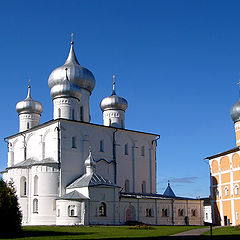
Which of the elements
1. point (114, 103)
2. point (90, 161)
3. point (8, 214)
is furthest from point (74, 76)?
point (8, 214)

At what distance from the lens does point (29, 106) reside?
146ft

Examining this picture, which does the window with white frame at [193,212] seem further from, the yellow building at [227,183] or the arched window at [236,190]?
the arched window at [236,190]

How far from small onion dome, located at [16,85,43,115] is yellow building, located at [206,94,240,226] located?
60.9 feet

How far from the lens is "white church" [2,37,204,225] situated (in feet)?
116

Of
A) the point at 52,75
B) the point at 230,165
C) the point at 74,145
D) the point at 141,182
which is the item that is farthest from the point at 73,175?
the point at 230,165

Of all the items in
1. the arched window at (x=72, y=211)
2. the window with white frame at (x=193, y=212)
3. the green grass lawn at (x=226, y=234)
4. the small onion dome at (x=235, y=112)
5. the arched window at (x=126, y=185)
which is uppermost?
the small onion dome at (x=235, y=112)

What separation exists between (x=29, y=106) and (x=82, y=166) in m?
10.1

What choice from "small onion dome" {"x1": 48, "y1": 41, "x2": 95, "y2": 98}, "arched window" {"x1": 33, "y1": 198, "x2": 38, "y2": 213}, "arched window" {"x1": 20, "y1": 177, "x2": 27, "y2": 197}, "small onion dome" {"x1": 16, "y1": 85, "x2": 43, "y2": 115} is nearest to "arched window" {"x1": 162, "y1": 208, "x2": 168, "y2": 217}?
"arched window" {"x1": 33, "y1": 198, "x2": 38, "y2": 213}

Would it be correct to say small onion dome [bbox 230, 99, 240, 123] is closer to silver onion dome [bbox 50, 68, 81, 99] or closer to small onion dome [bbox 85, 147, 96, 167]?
silver onion dome [bbox 50, 68, 81, 99]

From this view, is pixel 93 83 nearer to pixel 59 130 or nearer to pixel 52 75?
pixel 52 75

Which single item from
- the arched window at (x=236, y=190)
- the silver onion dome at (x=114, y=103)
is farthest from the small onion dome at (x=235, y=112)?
the silver onion dome at (x=114, y=103)

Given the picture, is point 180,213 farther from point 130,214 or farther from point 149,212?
point 130,214

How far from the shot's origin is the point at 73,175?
37688 millimetres

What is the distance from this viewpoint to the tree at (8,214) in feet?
71.3
